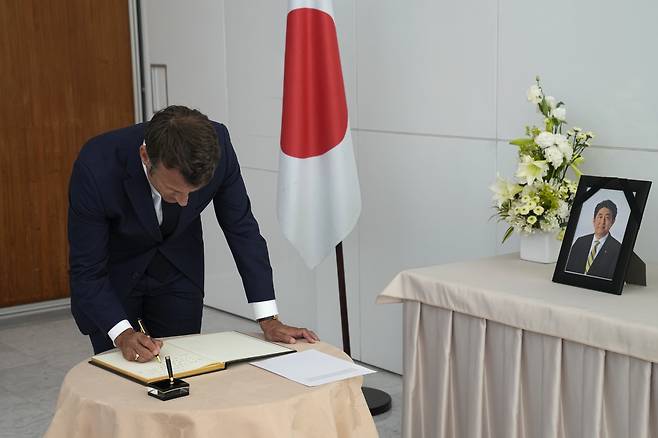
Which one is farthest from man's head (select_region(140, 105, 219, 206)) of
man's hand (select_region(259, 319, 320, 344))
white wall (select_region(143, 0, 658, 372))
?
white wall (select_region(143, 0, 658, 372))

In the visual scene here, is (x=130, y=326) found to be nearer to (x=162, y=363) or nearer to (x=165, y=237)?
(x=162, y=363)

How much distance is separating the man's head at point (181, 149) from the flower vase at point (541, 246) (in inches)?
55.6

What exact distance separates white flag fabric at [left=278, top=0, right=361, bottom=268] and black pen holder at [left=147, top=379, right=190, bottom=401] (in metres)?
1.82

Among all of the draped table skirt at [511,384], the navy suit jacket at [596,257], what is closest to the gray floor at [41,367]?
the draped table skirt at [511,384]

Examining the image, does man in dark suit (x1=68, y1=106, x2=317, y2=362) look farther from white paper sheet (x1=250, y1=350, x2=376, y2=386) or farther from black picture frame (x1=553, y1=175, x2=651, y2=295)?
black picture frame (x1=553, y1=175, x2=651, y2=295)

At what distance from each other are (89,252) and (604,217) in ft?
5.11

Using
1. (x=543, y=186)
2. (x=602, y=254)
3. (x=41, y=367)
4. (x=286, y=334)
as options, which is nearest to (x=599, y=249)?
(x=602, y=254)

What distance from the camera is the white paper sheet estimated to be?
7.69ft

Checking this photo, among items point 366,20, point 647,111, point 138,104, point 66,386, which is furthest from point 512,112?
point 138,104

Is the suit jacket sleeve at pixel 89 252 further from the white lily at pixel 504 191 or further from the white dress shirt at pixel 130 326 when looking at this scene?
the white lily at pixel 504 191

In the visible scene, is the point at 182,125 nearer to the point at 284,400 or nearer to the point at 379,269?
the point at 284,400

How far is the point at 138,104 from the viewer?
624 centimetres

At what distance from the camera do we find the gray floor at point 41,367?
164 inches

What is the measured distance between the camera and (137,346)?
98.3 inches
